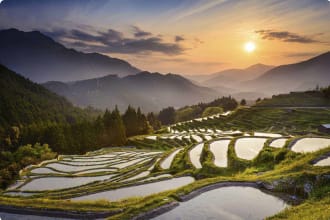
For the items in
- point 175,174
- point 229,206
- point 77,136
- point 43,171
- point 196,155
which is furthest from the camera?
point 77,136

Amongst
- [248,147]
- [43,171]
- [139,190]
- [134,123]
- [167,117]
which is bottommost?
[43,171]

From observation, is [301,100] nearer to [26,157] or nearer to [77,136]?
[77,136]

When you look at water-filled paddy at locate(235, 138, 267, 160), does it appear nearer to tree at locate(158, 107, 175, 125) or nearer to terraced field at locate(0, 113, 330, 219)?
terraced field at locate(0, 113, 330, 219)

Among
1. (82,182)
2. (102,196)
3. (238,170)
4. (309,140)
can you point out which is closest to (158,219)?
(102,196)

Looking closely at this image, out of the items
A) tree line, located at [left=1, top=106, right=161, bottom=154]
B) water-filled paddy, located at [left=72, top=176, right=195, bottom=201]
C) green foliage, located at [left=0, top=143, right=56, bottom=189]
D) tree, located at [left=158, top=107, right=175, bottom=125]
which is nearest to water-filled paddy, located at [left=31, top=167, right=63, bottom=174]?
green foliage, located at [left=0, top=143, right=56, bottom=189]

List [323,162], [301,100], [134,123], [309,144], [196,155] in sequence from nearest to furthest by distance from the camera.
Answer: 1. [323,162]
2. [309,144]
3. [196,155]
4. [134,123]
5. [301,100]

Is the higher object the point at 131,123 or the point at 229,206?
the point at 131,123

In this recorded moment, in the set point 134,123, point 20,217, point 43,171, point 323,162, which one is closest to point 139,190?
point 20,217

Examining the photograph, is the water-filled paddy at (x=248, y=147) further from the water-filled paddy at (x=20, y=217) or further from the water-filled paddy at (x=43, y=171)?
the water-filled paddy at (x=43, y=171)
